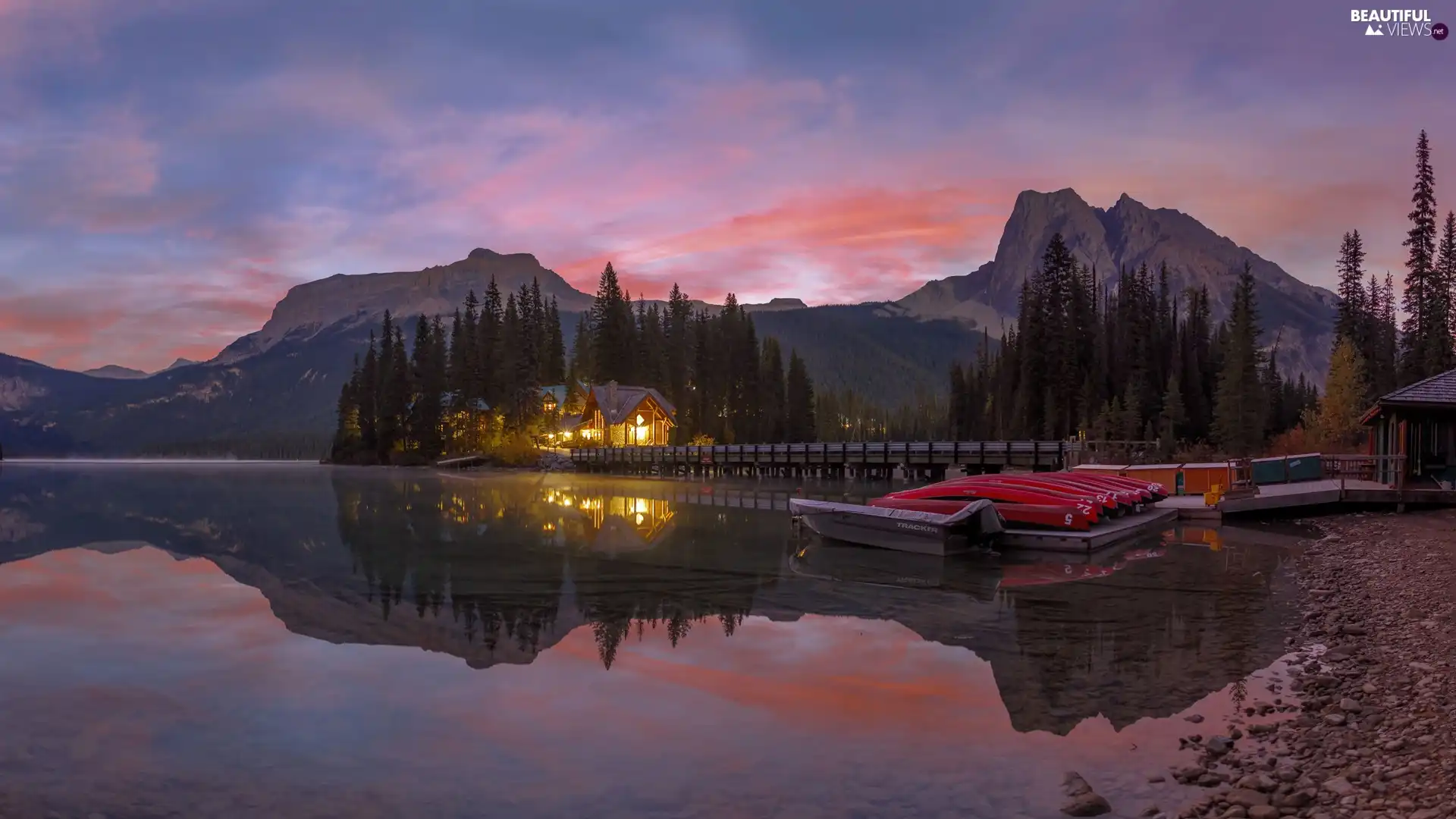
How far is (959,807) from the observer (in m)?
6.86

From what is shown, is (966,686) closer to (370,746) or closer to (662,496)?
(370,746)

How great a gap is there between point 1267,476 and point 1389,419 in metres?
4.72

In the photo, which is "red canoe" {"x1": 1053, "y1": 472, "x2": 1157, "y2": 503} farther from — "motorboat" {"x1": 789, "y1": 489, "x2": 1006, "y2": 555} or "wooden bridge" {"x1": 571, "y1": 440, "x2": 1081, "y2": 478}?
"wooden bridge" {"x1": 571, "y1": 440, "x2": 1081, "y2": 478}

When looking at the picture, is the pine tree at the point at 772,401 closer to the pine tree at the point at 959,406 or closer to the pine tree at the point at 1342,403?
the pine tree at the point at 959,406

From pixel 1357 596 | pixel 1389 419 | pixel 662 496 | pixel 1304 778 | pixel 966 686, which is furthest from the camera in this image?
pixel 662 496

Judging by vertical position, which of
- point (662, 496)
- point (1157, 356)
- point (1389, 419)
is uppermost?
point (1157, 356)

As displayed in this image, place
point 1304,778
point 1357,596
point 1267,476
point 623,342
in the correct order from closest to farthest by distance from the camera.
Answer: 1. point 1304,778
2. point 1357,596
3. point 1267,476
4. point 623,342

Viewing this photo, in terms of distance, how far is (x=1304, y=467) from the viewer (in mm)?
37500

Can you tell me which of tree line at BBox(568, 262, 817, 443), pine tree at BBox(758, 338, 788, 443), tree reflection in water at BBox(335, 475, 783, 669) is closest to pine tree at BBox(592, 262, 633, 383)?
tree line at BBox(568, 262, 817, 443)

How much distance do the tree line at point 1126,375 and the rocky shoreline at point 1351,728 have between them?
47.7 m

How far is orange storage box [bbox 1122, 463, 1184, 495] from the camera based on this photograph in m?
35.8

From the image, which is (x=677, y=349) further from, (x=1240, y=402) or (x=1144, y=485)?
(x=1144, y=485)

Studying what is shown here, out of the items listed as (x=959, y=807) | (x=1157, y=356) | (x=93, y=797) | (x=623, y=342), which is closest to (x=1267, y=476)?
(x=959, y=807)

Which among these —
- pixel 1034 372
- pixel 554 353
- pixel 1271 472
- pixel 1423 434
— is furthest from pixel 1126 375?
pixel 554 353
